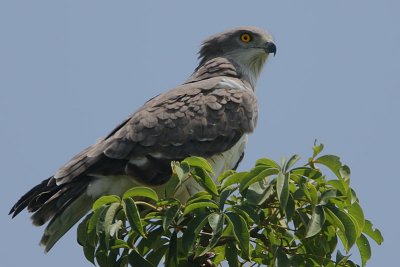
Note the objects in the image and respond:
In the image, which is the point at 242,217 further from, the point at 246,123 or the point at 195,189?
the point at 246,123

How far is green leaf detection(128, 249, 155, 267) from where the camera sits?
16.5ft

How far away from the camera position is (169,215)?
5.07 m

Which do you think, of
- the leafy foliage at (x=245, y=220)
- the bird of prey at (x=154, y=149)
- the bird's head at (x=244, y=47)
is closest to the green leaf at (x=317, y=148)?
the leafy foliage at (x=245, y=220)

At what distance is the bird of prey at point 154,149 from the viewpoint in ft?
22.9

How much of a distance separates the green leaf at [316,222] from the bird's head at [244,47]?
4.48 m

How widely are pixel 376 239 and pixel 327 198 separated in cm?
60

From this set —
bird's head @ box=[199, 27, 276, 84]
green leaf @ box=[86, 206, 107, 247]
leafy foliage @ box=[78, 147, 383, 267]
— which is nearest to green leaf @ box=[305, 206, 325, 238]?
leafy foliage @ box=[78, 147, 383, 267]

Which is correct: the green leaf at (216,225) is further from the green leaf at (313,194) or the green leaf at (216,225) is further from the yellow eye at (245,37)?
the yellow eye at (245,37)

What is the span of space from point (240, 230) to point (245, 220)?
15 centimetres

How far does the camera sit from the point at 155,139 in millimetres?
7395

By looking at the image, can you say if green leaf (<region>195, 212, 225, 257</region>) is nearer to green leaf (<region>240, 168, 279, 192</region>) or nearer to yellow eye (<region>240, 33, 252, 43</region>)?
green leaf (<region>240, 168, 279, 192</region>)

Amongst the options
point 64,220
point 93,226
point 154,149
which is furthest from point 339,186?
point 64,220

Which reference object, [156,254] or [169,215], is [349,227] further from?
[156,254]

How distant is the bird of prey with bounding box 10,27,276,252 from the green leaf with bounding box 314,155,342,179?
5.46ft
